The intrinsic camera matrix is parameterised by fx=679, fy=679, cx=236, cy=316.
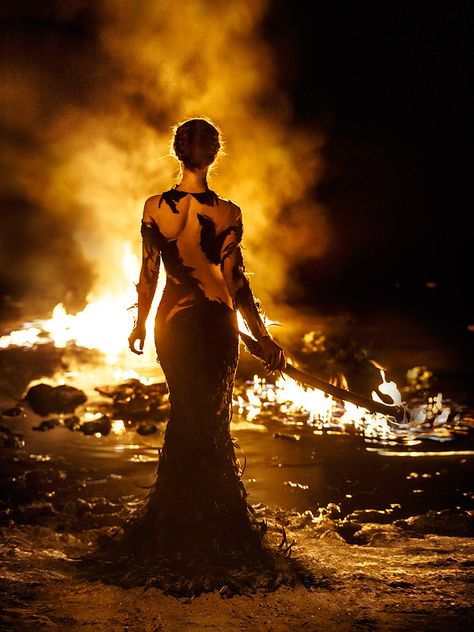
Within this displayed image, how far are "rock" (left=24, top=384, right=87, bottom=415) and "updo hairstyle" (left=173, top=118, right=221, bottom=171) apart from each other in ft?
16.4

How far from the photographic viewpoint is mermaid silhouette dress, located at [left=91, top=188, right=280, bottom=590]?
3914mm

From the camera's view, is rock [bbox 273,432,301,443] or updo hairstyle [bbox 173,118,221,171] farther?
rock [bbox 273,432,301,443]

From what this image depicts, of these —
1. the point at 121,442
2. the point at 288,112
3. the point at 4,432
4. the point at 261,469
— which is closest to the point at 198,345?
the point at 261,469

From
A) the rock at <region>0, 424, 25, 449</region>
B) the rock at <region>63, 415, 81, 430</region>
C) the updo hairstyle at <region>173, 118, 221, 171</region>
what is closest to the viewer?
the updo hairstyle at <region>173, 118, 221, 171</region>

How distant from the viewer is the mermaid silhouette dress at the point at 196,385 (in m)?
3.91

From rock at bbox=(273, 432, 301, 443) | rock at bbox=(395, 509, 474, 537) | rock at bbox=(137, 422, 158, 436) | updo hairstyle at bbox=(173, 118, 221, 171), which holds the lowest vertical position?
rock at bbox=(395, 509, 474, 537)

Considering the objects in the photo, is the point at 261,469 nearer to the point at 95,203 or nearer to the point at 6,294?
the point at 95,203

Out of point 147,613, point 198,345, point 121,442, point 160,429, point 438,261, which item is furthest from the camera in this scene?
point 438,261

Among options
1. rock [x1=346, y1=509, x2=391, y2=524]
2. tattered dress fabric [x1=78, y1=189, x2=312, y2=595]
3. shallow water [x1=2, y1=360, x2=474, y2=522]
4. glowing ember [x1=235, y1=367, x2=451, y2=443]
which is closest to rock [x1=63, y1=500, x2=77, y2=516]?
shallow water [x1=2, y1=360, x2=474, y2=522]

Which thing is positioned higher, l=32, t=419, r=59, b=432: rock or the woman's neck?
the woman's neck

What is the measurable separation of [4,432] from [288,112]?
1286cm

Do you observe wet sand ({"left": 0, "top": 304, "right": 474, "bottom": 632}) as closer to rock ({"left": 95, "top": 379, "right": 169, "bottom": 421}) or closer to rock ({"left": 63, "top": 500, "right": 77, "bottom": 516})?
rock ({"left": 63, "top": 500, "right": 77, "bottom": 516})

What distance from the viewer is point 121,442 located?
6.92 meters

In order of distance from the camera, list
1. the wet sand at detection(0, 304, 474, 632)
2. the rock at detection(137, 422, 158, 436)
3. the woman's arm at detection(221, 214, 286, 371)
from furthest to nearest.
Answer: the rock at detection(137, 422, 158, 436) < the woman's arm at detection(221, 214, 286, 371) < the wet sand at detection(0, 304, 474, 632)
